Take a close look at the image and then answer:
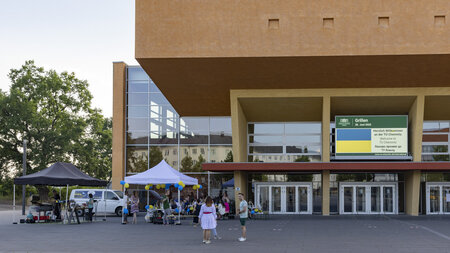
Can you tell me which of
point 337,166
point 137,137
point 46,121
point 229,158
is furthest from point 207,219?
point 46,121

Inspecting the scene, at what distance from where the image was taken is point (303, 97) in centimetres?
2988

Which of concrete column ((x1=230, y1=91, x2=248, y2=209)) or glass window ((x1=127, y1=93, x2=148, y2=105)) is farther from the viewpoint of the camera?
glass window ((x1=127, y1=93, x2=148, y2=105))

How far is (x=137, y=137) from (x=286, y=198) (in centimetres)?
1181

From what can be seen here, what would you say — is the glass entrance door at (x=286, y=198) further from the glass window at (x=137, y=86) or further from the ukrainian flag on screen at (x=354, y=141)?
the glass window at (x=137, y=86)

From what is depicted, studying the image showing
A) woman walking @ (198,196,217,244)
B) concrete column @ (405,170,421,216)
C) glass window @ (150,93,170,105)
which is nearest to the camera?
woman walking @ (198,196,217,244)

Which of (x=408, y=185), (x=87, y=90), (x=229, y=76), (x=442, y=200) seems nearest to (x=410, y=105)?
(x=408, y=185)

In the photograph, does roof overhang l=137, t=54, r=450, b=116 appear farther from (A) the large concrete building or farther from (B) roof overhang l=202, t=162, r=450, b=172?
(B) roof overhang l=202, t=162, r=450, b=172

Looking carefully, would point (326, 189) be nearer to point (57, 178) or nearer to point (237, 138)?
point (237, 138)

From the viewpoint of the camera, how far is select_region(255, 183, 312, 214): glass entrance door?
109 feet

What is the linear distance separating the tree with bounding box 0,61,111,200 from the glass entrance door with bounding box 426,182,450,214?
89.8 feet

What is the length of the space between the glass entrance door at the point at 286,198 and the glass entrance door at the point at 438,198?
7.09 metres

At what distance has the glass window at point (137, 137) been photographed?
3875 centimetres

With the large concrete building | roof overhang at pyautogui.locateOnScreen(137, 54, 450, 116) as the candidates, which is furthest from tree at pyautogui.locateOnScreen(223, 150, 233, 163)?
roof overhang at pyautogui.locateOnScreen(137, 54, 450, 116)

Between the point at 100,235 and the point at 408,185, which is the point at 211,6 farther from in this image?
the point at 408,185
